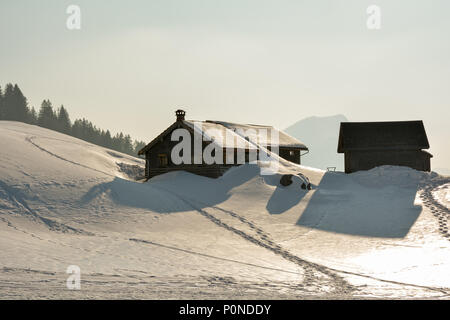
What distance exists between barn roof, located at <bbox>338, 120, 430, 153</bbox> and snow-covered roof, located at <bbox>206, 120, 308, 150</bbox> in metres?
5.66

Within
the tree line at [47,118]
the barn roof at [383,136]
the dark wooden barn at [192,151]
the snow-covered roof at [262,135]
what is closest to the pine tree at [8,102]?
the tree line at [47,118]

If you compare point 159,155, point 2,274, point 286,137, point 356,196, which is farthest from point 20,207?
point 286,137

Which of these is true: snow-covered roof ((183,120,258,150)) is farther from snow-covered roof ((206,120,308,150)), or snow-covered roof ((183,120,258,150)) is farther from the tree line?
the tree line

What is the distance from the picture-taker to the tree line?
9250 centimetres

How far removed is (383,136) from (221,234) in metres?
25.2

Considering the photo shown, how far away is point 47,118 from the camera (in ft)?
301

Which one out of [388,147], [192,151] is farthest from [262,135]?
[192,151]

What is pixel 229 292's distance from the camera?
10.3 m

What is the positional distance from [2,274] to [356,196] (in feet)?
71.9

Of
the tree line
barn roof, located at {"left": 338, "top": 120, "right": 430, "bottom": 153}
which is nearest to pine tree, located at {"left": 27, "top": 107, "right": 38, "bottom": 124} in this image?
the tree line

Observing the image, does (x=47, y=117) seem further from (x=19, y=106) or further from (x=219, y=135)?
(x=219, y=135)

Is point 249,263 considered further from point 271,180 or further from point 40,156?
point 40,156

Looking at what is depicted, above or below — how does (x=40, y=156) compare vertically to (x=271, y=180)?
above

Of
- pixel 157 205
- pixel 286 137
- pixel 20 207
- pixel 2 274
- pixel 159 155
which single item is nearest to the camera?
pixel 2 274
